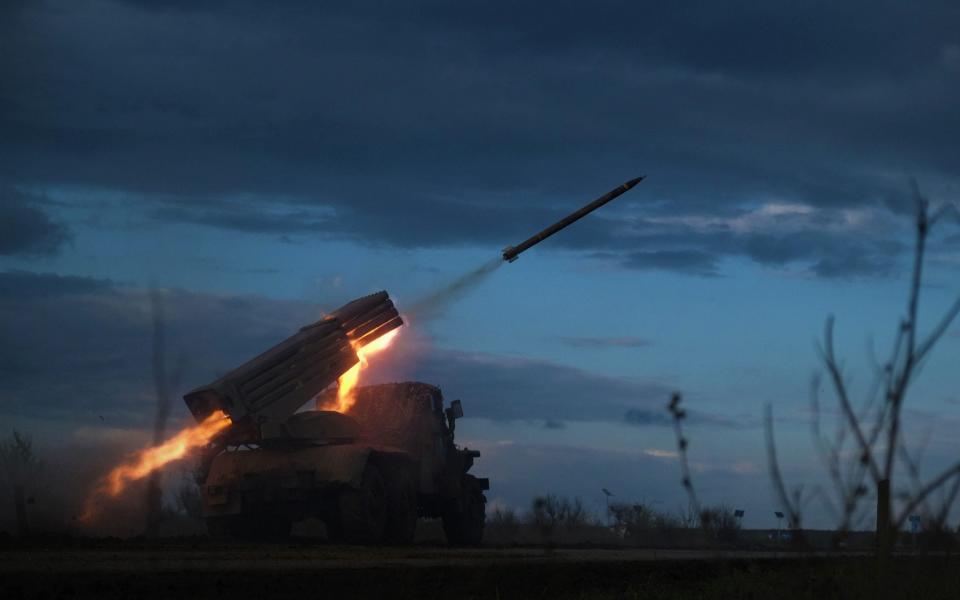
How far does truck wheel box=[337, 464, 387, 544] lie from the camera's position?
2647 centimetres

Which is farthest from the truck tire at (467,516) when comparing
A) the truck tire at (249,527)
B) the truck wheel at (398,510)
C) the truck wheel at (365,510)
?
the truck tire at (249,527)

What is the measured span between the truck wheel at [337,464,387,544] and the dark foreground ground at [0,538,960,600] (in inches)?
178

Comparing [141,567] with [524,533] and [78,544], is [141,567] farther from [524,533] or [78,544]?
[524,533]

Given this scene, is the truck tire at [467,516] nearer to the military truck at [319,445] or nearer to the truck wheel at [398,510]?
the military truck at [319,445]

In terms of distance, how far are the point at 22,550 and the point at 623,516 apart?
86.3ft

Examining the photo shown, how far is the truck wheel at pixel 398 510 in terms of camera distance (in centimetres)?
2805

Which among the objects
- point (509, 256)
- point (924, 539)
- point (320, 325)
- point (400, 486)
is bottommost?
point (924, 539)

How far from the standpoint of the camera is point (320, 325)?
26875 mm

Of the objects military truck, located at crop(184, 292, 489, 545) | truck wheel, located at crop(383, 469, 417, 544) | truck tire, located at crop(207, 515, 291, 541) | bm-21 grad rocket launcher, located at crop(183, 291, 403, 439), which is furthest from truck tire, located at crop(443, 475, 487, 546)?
bm-21 grad rocket launcher, located at crop(183, 291, 403, 439)

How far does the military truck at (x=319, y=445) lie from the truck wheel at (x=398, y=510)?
2cm

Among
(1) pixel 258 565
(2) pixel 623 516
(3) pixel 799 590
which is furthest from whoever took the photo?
(2) pixel 623 516

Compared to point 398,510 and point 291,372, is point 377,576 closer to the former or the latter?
point 291,372

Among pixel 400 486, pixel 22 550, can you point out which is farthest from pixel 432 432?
pixel 22 550

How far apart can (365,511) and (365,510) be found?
2 centimetres
